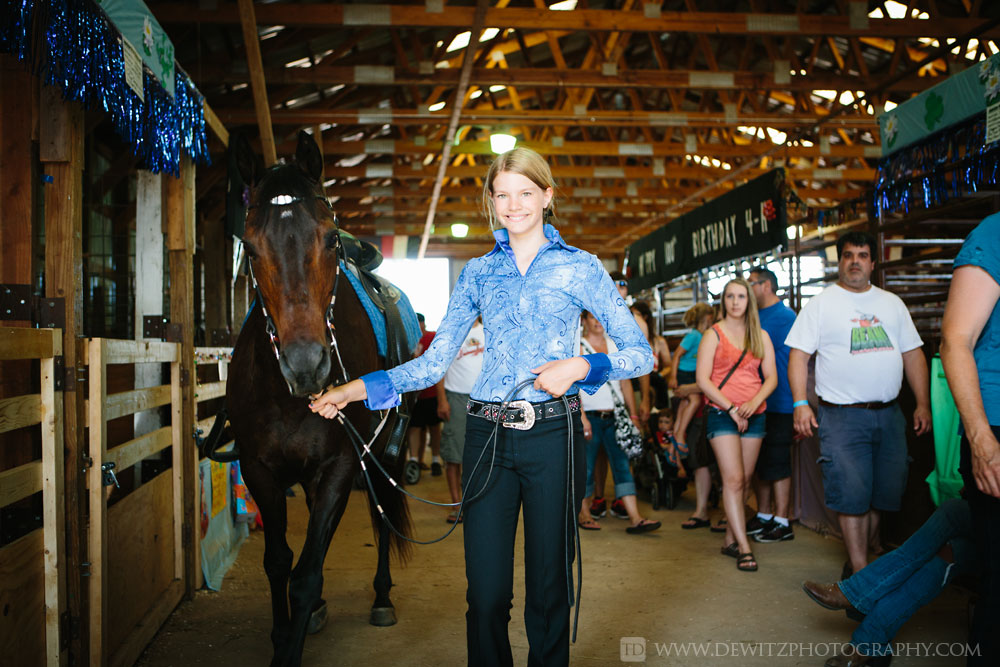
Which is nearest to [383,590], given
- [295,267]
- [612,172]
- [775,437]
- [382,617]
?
[382,617]

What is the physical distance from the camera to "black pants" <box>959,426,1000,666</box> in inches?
77.7

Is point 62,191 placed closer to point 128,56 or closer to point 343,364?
point 128,56

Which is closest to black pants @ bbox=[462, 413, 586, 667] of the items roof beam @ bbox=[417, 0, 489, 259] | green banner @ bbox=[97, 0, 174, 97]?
green banner @ bbox=[97, 0, 174, 97]

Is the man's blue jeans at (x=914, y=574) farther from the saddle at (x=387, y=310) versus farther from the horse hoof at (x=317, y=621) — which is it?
the horse hoof at (x=317, y=621)

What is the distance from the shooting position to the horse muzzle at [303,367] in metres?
2.32

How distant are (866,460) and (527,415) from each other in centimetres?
246

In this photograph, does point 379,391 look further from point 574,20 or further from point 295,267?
point 574,20

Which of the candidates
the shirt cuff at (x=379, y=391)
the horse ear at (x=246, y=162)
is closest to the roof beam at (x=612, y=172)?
the horse ear at (x=246, y=162)

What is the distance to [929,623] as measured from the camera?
3.41 metres

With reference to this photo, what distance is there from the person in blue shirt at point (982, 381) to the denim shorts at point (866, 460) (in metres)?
1.63

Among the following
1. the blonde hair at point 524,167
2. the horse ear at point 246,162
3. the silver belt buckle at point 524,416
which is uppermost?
the horse ear at point 246,162

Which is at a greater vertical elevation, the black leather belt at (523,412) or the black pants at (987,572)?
the black leather belt at (523,412)

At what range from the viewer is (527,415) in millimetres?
1992

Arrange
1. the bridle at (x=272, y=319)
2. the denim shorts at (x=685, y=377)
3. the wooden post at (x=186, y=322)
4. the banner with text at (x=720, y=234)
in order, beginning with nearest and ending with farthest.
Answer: the bridle at (x=272, y=319)
the wooden post at (x=186, y=322)
the banner with text at (x=720, y=234)
the denim shorts at (x=685, y=377)
